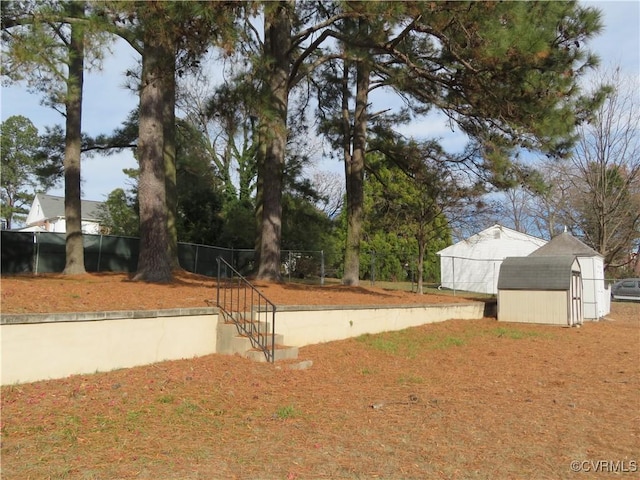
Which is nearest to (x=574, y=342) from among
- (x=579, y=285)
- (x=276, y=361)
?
(x=579, y=285)

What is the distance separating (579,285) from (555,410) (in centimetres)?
1207

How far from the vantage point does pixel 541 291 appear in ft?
52.1

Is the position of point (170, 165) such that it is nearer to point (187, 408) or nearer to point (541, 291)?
point (187, 408)

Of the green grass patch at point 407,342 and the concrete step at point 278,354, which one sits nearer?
the concrete step at point 278,354

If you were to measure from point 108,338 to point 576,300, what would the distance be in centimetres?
1421

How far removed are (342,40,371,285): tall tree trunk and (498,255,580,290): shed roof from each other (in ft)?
15.7

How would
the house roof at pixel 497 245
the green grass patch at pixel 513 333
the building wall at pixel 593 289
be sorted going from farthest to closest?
the house roof at pixel 497 245, the building wall at pixel 593 289, the green grass patch at pixel 513 333

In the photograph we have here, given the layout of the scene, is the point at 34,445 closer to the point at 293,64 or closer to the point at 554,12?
the point at 554,12

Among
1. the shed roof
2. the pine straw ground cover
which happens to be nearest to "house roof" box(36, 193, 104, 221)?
the shed roof

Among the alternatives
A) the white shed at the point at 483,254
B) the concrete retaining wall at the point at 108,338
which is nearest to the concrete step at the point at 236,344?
the concrete retaining wall at the point at 108,338

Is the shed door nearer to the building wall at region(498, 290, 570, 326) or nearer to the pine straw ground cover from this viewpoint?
the building wall at region(498, 290, 570, 326)

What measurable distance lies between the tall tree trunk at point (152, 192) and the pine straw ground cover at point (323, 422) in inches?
107

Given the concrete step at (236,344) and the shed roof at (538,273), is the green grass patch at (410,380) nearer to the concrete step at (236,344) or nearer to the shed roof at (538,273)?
the concrete step at (236,344)

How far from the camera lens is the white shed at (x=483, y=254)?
31734mm
